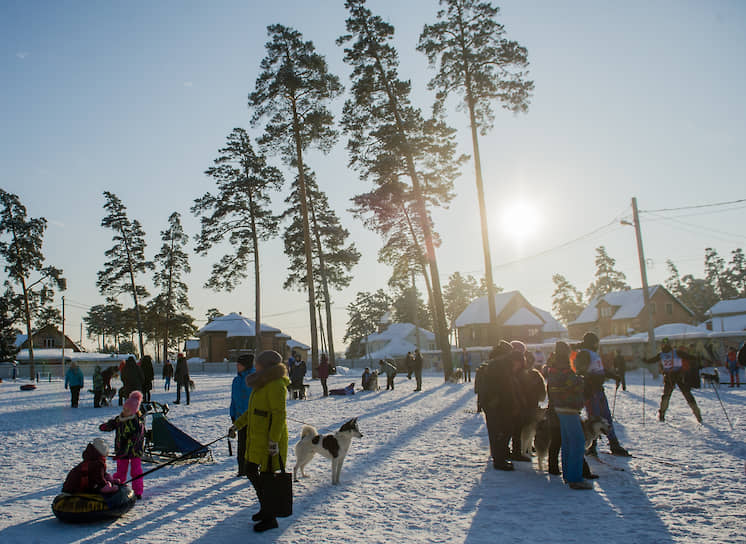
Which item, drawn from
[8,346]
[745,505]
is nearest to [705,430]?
[745,505]

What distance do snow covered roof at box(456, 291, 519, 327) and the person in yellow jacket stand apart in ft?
174

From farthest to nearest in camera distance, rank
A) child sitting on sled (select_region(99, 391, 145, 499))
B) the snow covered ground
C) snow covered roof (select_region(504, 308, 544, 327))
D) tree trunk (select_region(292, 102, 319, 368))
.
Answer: snow covered roof (select_region(504, 308, 544, 327)) < tree trunk (select_region(292, 102, 319, 368)) < child sitting on sled (select_region(99, 391, 145, 499)) < the snow covered ground

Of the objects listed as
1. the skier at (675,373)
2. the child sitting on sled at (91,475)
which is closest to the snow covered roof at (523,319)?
the skier at (675,373)

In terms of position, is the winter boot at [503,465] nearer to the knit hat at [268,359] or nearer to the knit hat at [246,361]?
the knit hat at [246,361]

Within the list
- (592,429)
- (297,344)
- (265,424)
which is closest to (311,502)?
(265,424)

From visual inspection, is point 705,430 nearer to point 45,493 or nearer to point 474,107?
point 45,493

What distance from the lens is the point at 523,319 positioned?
57.0m

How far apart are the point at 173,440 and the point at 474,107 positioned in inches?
710

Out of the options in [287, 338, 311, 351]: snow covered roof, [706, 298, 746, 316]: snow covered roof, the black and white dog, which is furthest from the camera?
[287, 338, 311, 351]: snow covered roof

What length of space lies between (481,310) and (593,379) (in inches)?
2039

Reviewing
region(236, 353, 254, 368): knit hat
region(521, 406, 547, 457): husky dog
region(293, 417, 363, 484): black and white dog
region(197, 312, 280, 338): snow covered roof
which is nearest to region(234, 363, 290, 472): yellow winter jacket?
region(236, 353, 254, 368): knit hat

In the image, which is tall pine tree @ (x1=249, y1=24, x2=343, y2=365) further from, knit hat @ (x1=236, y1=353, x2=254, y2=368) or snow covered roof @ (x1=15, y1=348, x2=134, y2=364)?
snow covered roof @ (x1=15, y1=348, x2=134, y2=364)

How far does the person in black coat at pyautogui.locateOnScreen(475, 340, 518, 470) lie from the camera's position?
23.7ft

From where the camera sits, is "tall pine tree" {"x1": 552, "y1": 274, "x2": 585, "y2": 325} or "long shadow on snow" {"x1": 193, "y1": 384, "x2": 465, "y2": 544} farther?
"tall pine tree" {"x1": 552, "y1": 274, "x2": 585, "y2": 325}
